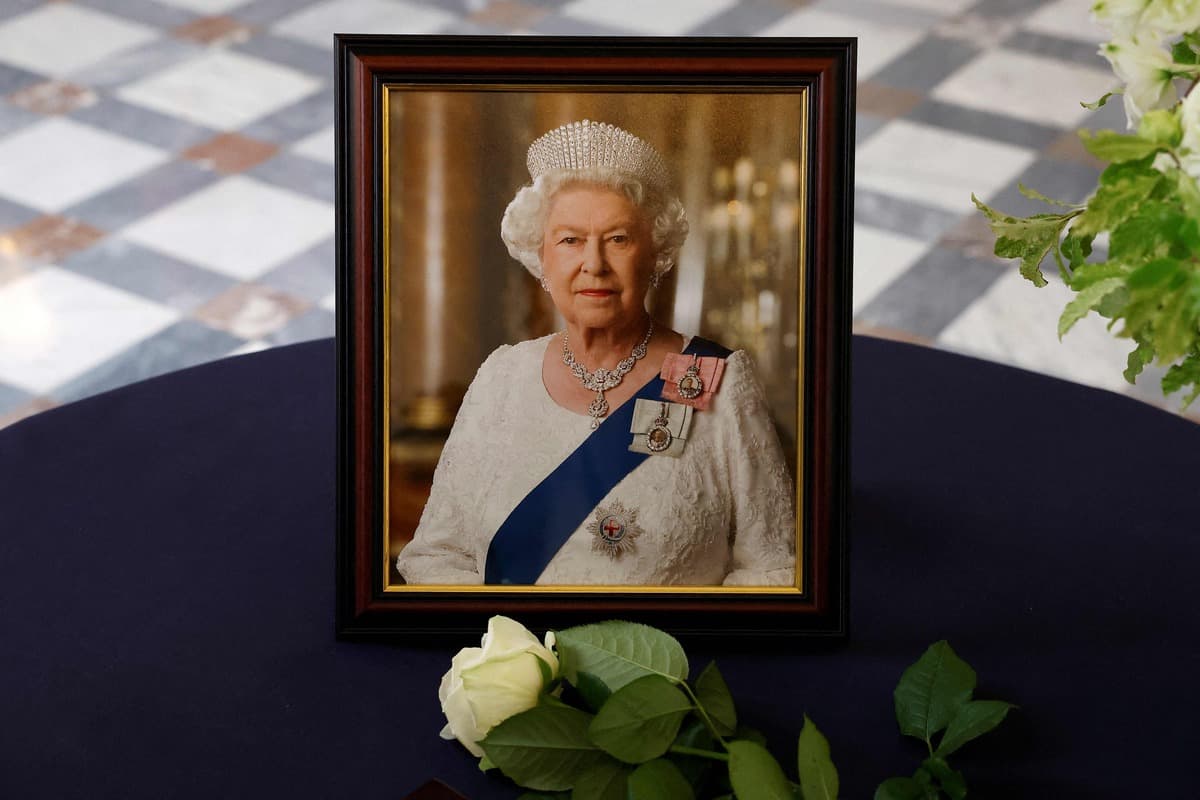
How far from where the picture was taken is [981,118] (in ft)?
12.3

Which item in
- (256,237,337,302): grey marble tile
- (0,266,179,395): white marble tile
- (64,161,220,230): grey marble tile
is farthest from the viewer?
(64,161,220,230): grey marble tile

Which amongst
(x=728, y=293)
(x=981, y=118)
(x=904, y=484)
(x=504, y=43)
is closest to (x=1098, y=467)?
(x=904, y=484)

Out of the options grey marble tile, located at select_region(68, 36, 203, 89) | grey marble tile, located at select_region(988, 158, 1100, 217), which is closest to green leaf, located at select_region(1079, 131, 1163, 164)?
grey marble tile, located at select_region(988, 158, 1100, 217)

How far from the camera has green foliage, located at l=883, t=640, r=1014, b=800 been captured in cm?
89

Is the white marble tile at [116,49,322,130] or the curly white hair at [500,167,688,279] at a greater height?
the white marble tile at [116,49,322,130]

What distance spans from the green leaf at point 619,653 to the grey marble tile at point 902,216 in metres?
2.46

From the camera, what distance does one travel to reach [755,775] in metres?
0.81

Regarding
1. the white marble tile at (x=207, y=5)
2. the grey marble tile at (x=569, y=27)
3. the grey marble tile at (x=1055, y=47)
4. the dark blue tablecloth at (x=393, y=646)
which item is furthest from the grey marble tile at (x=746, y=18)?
the dark blue tablecloth at (x=393, y=646)

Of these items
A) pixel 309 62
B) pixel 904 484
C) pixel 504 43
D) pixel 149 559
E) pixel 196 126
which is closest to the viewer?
pixel 504 43

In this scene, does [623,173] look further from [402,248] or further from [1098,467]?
[1098,467]

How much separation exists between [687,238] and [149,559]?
502mm

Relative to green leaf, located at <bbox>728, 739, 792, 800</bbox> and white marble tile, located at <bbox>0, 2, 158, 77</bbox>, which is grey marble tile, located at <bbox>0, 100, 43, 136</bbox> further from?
green leaf, located at <bbox>728, 739, 792, 800</bbox>

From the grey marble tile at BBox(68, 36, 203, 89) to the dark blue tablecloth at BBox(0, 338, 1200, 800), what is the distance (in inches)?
105

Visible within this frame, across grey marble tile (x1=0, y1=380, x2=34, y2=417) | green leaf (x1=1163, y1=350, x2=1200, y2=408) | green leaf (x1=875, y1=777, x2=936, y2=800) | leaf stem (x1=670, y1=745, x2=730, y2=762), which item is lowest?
green leaf (x1=875, y1=777, x2=936, y2=800)
